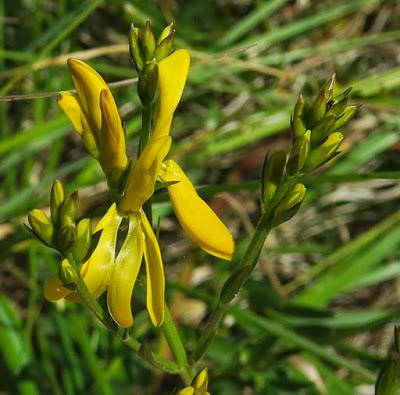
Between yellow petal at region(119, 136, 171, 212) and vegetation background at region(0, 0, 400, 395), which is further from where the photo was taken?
vegetation background at region(0, 0, 400, 395)

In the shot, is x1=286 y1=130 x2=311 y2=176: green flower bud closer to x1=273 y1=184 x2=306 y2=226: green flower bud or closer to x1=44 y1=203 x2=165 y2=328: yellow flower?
x1=273 y1=184 x2=306 y2=226: green flower bud

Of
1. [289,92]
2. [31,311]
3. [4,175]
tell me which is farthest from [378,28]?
[31,311]

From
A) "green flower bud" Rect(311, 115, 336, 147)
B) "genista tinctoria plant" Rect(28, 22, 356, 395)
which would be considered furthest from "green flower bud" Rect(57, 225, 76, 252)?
"green flower bud" Rect(311, 115, 336, 147)

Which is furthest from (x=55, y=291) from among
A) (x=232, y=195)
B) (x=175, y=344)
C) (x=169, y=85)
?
(x=232, y=195)

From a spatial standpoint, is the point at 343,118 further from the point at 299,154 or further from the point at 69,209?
the point at 69,209

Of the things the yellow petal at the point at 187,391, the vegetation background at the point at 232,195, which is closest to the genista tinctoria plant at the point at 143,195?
the yellow petal at the point at 187,391

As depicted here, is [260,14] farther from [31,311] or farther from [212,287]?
[31,311]

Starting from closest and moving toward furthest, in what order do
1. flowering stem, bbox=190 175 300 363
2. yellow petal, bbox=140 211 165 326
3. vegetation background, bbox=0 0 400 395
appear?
1. yellow petal, bbox=140 211 165 326
2. flowering stem, bbox=190 175 300 363
3. vegetation background, bbox=0 0 400 395

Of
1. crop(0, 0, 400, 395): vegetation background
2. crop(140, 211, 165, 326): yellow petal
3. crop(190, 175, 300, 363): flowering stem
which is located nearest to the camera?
crop(140, 211, 165, 326): yellow petal
